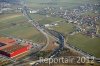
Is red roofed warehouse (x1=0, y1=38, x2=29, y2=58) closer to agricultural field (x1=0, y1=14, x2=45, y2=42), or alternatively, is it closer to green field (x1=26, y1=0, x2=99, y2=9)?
agricultural field (x1=0, y1=14, x2=45, y2=42)

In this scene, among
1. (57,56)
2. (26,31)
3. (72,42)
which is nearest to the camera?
(57,56)

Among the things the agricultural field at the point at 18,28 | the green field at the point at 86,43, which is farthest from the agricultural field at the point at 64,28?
the agricultural field at the point at 18,28

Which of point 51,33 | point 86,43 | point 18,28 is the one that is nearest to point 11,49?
point 86,43

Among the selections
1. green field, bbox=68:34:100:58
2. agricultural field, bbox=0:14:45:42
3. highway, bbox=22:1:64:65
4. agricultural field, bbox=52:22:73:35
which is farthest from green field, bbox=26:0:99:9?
green field, bbox=68:34:100:58

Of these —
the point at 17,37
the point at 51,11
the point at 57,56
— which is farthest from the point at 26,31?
the point at 51,11

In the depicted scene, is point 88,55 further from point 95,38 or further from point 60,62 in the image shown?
point 95,38

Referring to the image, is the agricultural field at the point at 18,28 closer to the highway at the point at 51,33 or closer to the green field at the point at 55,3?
the highway at the point at 51,33
